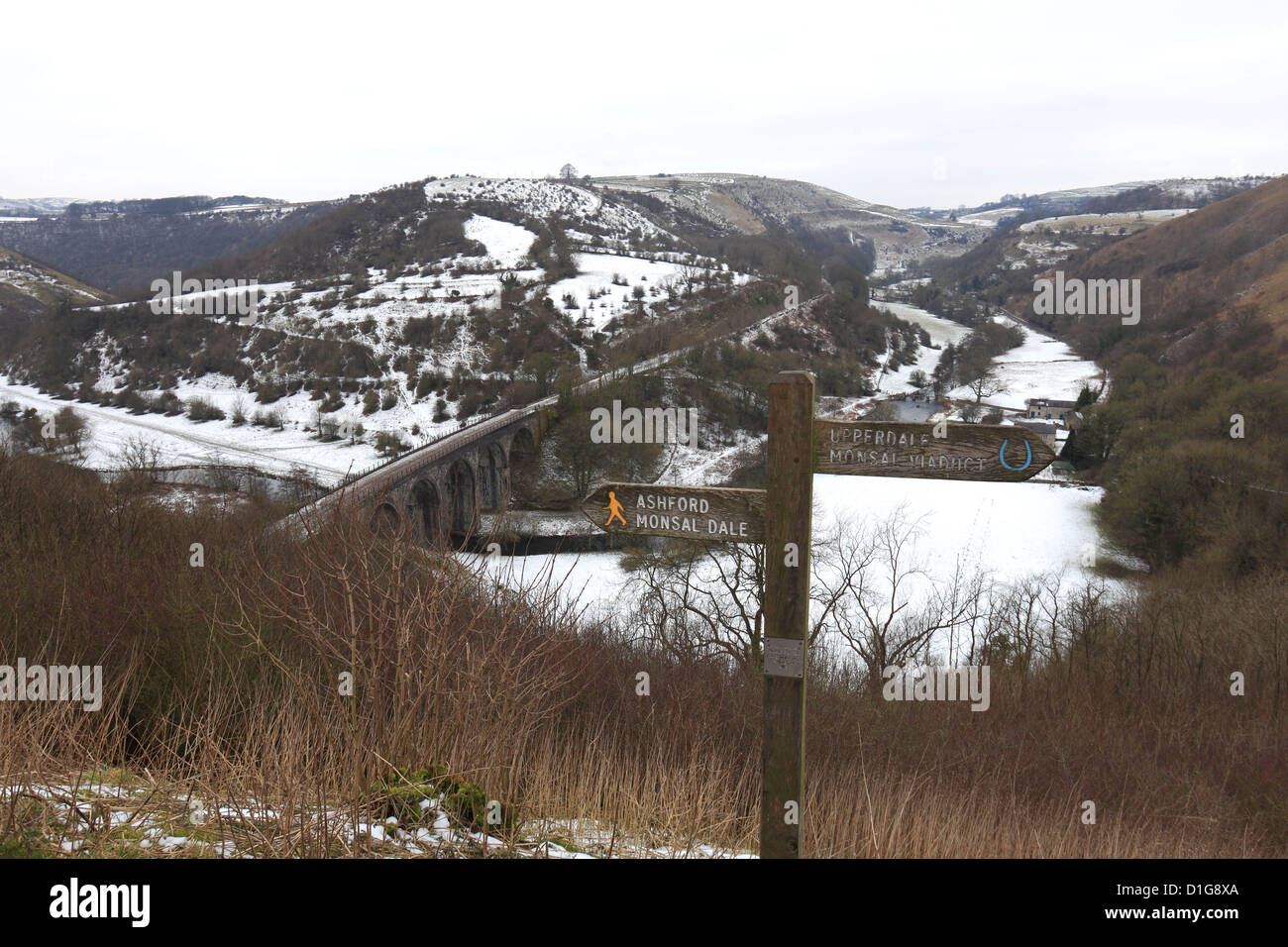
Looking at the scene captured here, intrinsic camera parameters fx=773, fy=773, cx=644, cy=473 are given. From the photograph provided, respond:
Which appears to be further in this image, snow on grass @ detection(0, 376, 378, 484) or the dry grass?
snow on grass @ detection(0, 376, 378, 484)

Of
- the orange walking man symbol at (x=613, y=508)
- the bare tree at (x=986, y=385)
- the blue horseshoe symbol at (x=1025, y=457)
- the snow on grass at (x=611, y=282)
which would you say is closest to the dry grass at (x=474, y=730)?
the orange walking man symbol at (x=613, y=508)

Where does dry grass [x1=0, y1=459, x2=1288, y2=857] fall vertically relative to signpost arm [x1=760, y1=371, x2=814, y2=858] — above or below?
Result: below

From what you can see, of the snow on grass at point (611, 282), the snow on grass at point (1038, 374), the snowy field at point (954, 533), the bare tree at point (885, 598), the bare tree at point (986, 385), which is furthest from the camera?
the snow on grass at point (611, 282)

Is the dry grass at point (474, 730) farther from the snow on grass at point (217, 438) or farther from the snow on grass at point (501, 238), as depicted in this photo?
the snow on grass at point (501, 238)

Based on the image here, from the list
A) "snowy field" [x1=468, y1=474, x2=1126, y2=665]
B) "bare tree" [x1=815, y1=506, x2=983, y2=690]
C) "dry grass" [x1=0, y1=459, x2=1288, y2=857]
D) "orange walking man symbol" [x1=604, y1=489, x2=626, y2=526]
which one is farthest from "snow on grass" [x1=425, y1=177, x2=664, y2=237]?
"orange walking man symbol" [x1=604, y1=489, x2=626, y2=526]

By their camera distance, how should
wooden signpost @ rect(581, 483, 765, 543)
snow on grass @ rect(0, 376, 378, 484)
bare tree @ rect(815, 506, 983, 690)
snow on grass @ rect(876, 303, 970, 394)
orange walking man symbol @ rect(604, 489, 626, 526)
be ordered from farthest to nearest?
snow on grass @ rect(876, 303, 970, 394) < snow on grass @ rect(0, 376, 378, 484) < bare tree @ rect(815, 506, 983, 690) < orange walking man symbol @ rect(604, 489, 626, 526) < wooden signpost @ rect(581, 483, 765, 543)

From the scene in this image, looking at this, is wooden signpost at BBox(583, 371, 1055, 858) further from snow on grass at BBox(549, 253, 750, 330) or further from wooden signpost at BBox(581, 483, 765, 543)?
snow on grass at BBox(549, 253, 750, 330)

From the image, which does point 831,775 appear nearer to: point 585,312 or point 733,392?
point 733,392

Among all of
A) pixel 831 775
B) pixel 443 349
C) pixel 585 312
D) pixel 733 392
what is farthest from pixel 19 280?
pixel 831 775
